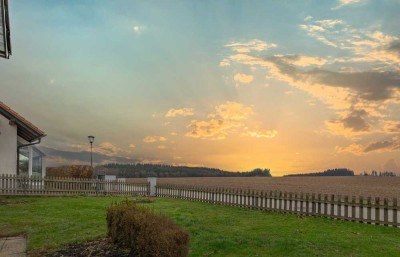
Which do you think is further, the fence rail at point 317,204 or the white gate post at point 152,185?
the white gate post at point 152,185

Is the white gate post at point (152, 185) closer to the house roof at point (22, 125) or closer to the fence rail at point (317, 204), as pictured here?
the fence rail at point (317, 204)

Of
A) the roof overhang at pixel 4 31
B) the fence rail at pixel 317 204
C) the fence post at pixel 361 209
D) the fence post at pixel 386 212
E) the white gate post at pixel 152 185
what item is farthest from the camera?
the white gate post at pixel 152 185

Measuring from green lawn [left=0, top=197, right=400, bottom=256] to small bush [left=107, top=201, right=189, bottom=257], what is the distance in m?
1.75

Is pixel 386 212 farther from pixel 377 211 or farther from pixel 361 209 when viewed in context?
pixel 361 209

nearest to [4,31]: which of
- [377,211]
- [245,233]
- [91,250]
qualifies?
[91,250]

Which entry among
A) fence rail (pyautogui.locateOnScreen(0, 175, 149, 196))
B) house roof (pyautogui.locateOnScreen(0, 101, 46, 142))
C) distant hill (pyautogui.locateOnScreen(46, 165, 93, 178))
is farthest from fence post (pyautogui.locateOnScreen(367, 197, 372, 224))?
distant hill (pyautogui.locateOnScreen(46, 165, 93, 178))

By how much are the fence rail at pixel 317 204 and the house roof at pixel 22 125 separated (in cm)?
1301

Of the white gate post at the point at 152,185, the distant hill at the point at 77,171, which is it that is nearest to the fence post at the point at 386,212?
the white gate post at the point at 152,185

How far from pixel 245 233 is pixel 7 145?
19.6 m

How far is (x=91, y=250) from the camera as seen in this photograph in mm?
9180

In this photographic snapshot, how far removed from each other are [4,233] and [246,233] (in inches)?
313

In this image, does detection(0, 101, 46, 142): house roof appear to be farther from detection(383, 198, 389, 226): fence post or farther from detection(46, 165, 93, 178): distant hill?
detection(383, 198, 389, 226): fence post

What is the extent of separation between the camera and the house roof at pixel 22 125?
2455 centimetres

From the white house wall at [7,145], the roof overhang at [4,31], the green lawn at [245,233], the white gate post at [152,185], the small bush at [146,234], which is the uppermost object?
the roof overhang at [4,31]
